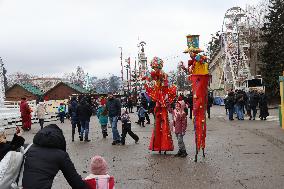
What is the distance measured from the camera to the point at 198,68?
1116 cm

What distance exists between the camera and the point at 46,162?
4.62m

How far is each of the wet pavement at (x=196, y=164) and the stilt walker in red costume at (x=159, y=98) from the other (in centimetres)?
39

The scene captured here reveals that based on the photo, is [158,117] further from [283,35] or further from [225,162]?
[283,35]

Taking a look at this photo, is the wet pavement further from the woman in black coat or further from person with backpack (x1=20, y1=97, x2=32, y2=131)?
the woman in black coat

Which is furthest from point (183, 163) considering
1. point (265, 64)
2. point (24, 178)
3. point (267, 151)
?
point (265, 64)

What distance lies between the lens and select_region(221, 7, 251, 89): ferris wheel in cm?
4981

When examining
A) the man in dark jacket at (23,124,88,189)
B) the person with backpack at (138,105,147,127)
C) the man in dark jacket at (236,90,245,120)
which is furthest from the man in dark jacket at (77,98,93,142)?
the man in dark jacket at (23,124,88,189)

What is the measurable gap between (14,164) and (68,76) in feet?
550

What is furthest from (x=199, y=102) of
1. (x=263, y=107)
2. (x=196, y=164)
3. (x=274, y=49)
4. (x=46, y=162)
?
(x=274, y=49)

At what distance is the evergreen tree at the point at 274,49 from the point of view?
151 ft

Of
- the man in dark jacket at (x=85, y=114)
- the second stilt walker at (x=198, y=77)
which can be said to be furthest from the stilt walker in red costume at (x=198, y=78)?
the man in dark jacket at (x=85, y=114)

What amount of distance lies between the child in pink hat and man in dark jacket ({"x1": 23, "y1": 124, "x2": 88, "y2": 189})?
22cm

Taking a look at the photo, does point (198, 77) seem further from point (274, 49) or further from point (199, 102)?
point (274, 49)

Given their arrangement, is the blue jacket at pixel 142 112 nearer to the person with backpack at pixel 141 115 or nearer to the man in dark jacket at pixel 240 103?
the person with backpack at pixel 141 115
